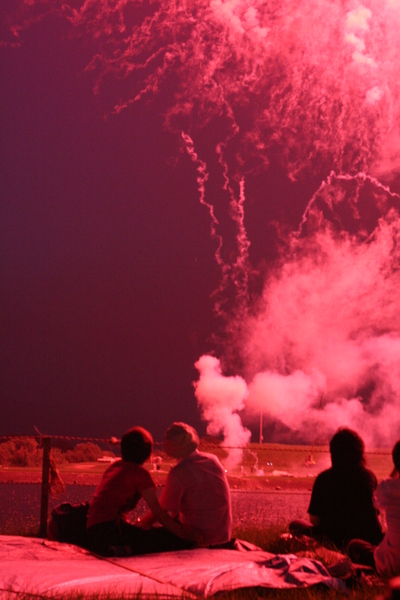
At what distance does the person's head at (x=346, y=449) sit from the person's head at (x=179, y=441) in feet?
4.49

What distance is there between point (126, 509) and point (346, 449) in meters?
2.21

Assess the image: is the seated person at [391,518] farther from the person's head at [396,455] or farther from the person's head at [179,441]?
the person's head at [179,441]

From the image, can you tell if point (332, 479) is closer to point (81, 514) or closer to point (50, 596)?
point (81, 514)

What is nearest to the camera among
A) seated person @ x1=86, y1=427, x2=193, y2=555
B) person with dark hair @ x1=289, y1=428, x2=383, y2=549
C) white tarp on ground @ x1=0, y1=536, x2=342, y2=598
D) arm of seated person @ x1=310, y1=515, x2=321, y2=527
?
white tarp on ground @ x1=0, y1=536, x2=342, y2=598

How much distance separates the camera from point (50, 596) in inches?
171

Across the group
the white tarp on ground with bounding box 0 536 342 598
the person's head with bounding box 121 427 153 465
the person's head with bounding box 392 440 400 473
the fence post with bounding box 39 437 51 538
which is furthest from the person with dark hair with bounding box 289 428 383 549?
the fence post with bounding box 39 437 51 538

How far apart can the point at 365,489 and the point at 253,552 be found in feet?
4.13

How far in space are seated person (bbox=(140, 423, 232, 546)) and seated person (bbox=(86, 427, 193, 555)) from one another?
0.18 metres

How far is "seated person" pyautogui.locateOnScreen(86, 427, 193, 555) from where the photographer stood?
19.2 feet

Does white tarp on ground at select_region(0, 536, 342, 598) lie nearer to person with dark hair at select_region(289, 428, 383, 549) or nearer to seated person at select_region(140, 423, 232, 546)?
seated person at select_region(140, 423, 232, 546)

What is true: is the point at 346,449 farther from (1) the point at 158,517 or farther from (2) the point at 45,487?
(2) the point at 45,487

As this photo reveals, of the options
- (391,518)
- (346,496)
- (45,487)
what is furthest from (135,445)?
(45,487)

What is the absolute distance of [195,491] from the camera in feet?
19.8

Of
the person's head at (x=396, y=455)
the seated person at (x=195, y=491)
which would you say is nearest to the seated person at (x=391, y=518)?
the person's head at (x=396, y=455)
